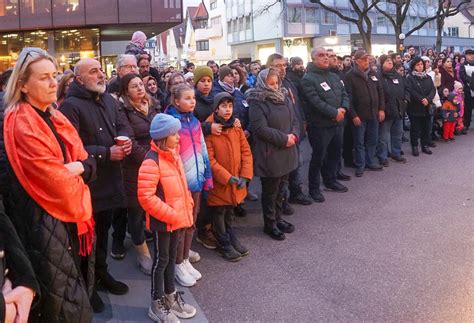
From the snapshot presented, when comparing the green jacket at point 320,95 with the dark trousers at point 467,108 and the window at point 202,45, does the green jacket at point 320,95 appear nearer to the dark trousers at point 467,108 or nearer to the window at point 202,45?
the dark trousers at point 467,108

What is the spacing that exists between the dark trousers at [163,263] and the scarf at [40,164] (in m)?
1.01

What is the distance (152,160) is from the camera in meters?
3.66

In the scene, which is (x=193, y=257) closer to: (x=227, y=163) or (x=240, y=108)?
(x=227, y=163)

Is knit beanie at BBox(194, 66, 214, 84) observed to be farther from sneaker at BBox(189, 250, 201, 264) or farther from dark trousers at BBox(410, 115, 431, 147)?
dark trousers at BBox(410, 115, 431, 147)

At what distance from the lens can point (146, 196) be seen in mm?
3564

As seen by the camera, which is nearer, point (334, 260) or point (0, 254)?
point (0, 254)

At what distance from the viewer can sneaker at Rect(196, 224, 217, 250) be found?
17.3 feet

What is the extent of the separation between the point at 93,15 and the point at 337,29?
Answer: 35833 mm

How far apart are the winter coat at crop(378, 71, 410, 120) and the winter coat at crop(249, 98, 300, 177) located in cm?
399

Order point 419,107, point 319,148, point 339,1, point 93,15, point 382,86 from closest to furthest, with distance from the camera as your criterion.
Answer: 1. point 319,148
2. point 382,86
3. point 419,107
4. point 93,15
5. point 339,1

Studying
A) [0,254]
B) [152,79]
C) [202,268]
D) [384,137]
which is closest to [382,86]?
[384,137]

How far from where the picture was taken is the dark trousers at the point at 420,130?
9.59 metres

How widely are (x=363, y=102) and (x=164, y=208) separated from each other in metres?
5.55

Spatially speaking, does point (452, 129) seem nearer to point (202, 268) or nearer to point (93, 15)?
point (202, 268)
